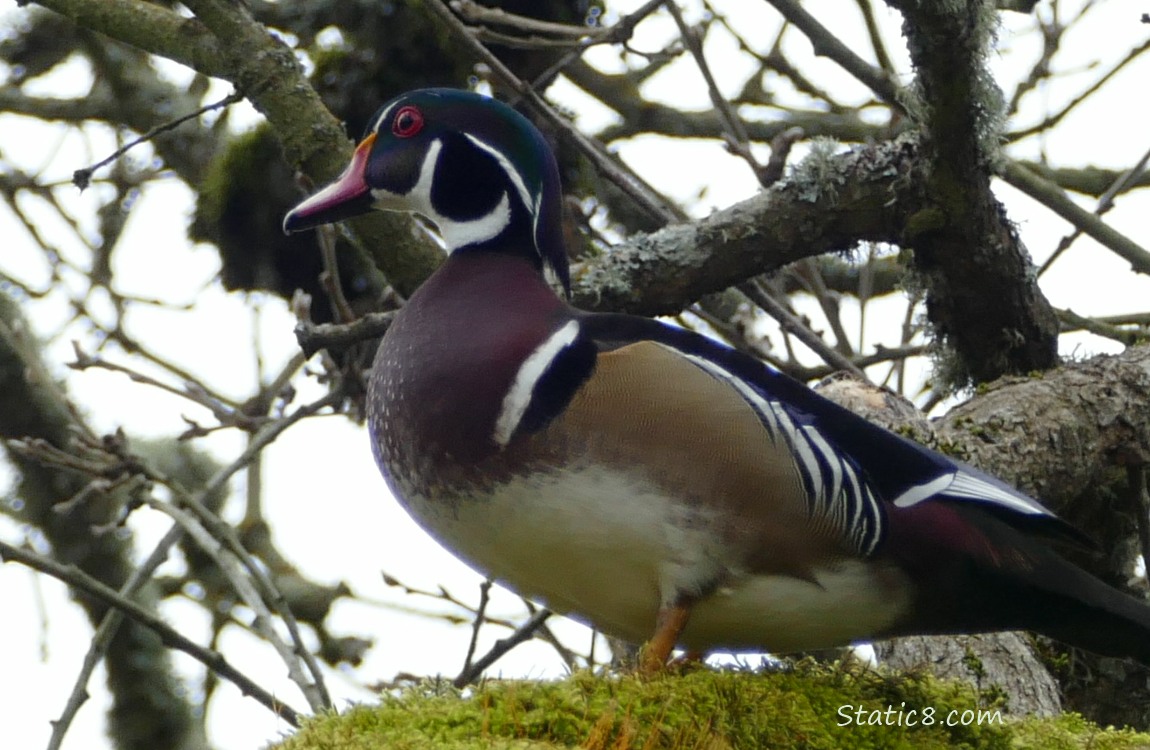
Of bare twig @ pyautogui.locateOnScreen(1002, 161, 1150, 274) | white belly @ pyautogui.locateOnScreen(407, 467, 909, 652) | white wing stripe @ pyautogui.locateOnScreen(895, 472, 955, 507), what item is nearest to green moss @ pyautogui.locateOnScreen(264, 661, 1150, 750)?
white belly @ pyautogui.locateOnScreen(407, 467, 909, 652)

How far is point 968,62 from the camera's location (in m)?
2.55

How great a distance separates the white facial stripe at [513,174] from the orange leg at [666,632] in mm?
778

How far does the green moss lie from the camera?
1.65 metres

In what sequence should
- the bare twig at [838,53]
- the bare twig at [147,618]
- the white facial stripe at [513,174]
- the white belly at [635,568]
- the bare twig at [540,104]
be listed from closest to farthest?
the white belly at [635,568] → the white facial stripe at [513,174] → the bare twig at [147,618] → the bare twig at [838,53] → the bare twig at [540,104]

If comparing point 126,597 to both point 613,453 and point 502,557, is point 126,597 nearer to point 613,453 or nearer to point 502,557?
point 502,557

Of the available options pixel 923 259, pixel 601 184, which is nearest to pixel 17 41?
pixel 601 184

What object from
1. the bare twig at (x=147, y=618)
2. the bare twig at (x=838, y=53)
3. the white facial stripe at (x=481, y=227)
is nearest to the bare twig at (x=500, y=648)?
the bare twig at (x=147, y=618)

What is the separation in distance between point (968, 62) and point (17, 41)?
2.94 metres

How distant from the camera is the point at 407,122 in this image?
2.49 m

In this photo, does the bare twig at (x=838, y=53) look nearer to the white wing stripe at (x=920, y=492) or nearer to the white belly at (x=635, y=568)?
the white wing stripe at (x=920, y=492)

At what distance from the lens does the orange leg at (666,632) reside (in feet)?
6.60

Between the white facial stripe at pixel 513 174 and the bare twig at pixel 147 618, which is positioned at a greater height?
the white facial stripe at pixel 513 174

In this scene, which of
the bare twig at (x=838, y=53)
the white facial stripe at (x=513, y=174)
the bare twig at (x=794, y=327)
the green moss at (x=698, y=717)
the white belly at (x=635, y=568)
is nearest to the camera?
the green moss at (x=698, y=717)

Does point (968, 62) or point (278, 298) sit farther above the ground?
point (278, 298)
